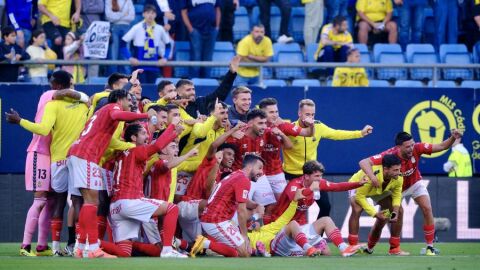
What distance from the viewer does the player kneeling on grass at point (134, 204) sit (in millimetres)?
15641

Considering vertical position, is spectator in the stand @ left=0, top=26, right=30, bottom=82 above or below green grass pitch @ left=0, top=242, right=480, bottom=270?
above

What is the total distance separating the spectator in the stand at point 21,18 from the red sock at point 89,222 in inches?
261

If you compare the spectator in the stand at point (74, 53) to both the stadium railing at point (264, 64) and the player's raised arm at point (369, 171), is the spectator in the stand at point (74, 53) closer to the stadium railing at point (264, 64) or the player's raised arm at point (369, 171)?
the stadium railing at point (264, 64)

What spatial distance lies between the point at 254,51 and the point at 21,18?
406 cm

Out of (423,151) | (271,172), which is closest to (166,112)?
(271,172)

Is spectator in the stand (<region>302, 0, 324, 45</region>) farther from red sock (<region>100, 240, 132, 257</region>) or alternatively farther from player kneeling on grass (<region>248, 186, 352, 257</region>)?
red sock (<region>100, 240, 132, 257</region>)

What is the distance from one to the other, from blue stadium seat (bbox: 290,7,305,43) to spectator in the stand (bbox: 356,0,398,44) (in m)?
1.10

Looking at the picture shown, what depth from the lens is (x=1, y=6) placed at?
22.2m

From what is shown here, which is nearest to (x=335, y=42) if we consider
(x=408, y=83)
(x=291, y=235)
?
(x=408, y=83)

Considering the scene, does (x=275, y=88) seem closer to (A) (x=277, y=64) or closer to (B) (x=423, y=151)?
(A) (x=277, y=64)

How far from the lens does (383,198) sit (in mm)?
17797

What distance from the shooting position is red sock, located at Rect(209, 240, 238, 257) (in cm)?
1639

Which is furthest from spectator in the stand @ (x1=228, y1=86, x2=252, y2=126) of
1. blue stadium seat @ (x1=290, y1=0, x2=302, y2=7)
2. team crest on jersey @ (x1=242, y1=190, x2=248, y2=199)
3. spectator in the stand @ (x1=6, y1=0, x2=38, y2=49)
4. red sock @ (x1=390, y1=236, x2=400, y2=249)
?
blue stadium seat @ (x1=290, y1=0, x2=302, y2=7)

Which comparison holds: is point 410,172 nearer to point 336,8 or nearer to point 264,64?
point 264,64
